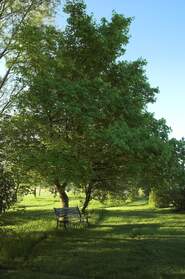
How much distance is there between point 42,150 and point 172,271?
31.8 ft

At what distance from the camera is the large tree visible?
1875 cm

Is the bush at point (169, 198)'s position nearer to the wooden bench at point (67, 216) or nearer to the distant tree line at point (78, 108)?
the wooden bench at point (67, 216)

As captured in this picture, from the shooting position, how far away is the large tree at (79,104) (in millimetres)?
18750

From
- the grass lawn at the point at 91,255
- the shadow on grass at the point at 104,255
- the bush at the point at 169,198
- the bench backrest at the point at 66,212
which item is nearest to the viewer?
the grass lawn at the point at 91,255

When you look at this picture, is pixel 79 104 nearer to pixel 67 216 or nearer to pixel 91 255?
pixel 91 255

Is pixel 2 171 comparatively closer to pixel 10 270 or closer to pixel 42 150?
pixel 10 270

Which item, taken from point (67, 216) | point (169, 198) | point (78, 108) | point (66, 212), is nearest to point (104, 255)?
point (78, 108)

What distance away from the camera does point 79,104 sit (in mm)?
18625

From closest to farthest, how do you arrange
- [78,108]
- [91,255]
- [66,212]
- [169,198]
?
[91,255] < [78,108] < [66,212] < [169,198]

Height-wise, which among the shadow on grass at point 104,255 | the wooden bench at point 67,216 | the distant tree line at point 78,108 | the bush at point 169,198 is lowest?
the shadow on grass at point 104,255

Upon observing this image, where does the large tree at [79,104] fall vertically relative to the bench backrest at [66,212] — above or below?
above

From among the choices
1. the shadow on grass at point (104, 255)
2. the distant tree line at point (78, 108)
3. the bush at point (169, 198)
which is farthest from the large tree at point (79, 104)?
the bush at point (169, 198)

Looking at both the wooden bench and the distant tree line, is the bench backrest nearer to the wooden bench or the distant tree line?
the wooden bench

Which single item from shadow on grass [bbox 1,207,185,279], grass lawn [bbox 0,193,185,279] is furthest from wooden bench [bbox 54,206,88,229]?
grass lawn [bbox 0,193,185,279]
